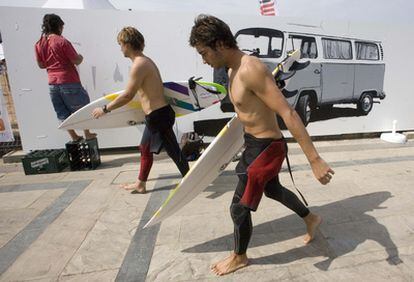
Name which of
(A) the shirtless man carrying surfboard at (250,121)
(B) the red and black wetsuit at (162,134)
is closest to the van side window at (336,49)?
(B) the red and black wetsuit at (162,134)

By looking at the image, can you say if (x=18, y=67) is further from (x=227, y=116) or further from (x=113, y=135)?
(x=227, y=116)

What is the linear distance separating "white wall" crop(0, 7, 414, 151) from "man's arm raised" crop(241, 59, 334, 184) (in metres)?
3.76

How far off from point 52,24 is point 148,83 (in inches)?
90.4

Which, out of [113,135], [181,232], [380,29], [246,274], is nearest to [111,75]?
[113,135]

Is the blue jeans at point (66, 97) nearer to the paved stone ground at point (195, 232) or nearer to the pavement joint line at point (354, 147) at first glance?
the paved stone ground at point (195, 232)

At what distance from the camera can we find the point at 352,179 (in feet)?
13.1

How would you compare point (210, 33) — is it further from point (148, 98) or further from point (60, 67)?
point (60, 67)

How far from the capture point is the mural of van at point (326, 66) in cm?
541

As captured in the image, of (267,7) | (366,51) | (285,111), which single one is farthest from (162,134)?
(267,7)

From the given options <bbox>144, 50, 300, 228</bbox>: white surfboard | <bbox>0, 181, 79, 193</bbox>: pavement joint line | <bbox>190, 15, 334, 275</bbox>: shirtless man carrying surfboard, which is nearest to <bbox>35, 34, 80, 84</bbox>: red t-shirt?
<bbox>0, 181, 79, 193</bbox>: pavement joint line

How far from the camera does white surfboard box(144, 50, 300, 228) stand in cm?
237

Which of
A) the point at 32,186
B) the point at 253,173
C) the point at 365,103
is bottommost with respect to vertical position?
the point at 32,186

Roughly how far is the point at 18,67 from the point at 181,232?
4.14 metres

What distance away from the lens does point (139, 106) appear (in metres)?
4.14
